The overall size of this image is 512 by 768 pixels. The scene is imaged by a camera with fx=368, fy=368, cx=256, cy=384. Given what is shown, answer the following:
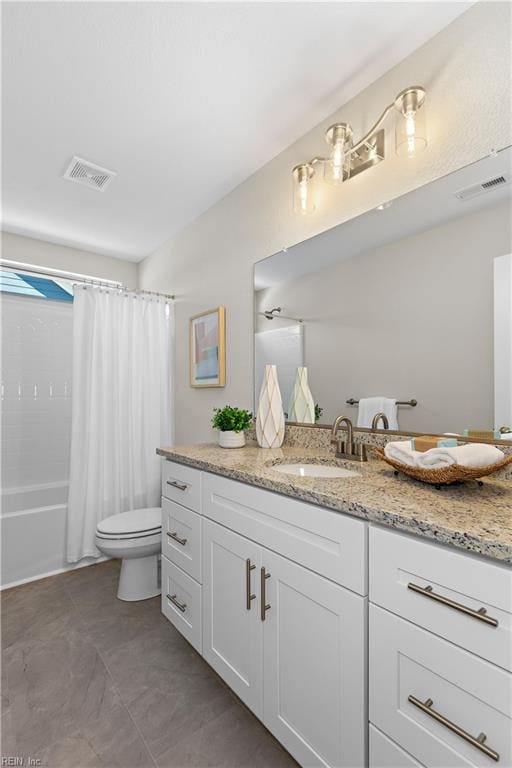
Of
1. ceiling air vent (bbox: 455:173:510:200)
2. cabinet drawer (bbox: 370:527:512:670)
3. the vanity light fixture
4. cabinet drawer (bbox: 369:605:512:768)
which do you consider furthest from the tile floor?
the vanity light fixture

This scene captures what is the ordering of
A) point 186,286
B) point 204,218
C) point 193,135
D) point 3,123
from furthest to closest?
point 186,286
point 204,218
point 193,135
point 3,123

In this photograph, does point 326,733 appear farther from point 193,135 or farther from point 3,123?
point 3,123

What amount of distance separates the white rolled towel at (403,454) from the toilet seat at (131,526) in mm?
1481

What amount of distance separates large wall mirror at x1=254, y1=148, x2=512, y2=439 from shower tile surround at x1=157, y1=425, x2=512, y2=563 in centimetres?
19

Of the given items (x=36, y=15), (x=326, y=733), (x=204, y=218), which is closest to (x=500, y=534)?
(x=326, y=733)

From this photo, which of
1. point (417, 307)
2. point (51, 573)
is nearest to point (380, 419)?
point (417, 307)

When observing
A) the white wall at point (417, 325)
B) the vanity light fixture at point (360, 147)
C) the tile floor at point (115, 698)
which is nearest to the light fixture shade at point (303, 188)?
the vanity light fixture at point (360, 147)

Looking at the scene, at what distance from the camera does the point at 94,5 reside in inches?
47.3

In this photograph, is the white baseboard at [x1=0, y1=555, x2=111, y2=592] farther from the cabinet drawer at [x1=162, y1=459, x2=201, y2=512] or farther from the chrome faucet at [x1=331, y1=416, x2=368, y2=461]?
the chrome faucet at [x1=331, y1=416, x2=368, y2=461]

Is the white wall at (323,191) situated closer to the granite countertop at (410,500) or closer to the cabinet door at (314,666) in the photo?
the granite countertop at (410,500)

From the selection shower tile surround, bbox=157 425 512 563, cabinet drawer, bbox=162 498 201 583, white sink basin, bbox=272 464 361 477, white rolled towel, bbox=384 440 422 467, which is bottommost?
cabinet drawer, bbox=162 498 201 583

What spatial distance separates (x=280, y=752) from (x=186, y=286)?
100 inches

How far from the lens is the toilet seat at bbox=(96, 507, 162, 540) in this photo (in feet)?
6.52

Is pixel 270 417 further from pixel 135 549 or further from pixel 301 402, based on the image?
pixel 135 549
